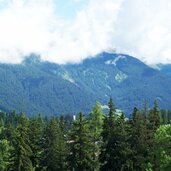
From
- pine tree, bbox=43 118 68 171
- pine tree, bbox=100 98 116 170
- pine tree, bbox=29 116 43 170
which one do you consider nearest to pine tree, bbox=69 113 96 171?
pine tree, bbox=100 98 116 170

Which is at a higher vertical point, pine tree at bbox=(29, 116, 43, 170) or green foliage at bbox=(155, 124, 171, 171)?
pine tree at bbox=(29, 116, 43, 170)

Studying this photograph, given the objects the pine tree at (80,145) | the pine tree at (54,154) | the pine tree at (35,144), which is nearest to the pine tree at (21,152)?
the pine tree at (80,145)

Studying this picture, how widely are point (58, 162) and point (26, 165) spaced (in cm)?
1110

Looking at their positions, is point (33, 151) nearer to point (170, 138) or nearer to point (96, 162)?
point (96, 162)

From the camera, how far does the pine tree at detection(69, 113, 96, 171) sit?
216 feet

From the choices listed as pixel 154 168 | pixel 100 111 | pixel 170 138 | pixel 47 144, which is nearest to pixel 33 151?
pixel 47 144

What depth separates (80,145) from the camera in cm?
6581

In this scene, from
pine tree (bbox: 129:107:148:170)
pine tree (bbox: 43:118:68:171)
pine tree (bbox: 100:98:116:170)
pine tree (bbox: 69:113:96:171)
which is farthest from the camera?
pine tree (bbox: 43:118:68:171)

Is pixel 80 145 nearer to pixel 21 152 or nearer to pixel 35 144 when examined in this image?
pixel 21 152

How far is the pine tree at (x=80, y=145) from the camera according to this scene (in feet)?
216

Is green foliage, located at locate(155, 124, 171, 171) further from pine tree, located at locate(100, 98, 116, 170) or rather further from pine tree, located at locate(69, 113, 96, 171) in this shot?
pine tree, located at locate(69, 113, 96, 171)

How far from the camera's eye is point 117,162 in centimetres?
6488

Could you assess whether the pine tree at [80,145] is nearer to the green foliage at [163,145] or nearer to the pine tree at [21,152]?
the pine tree at [21,152]

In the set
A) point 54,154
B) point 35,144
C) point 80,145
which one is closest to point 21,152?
point 80,145
